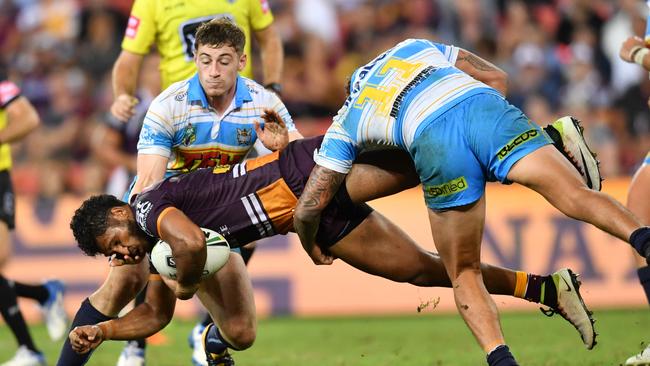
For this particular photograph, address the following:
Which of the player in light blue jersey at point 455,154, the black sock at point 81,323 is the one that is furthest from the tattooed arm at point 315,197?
the black sock at point 81,323

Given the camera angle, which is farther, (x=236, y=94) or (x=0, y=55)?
(x=0, y=55)

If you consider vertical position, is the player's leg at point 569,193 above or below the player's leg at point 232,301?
above

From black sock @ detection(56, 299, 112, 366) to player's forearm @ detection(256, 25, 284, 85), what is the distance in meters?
2.55

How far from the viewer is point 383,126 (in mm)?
5863

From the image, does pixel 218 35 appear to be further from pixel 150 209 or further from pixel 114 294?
pixel 114 294

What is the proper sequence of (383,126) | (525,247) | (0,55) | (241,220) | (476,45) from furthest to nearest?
(0,55) < (476,45) < (525,247) < (241,220) < (383,126)

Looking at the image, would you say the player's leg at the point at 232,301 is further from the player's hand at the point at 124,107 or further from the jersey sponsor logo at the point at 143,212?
the player's hand at the point at 124,107

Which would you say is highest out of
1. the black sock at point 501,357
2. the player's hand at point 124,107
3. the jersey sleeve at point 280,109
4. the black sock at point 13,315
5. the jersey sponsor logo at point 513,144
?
the jersey sponsor logo at point 513,144

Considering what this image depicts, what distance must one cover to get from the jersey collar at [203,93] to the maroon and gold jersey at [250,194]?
1.69ft

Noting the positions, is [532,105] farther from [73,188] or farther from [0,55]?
[0,55]

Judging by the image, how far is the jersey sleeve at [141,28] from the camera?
26.8 ft

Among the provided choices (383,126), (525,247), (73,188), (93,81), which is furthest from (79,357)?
Answer: (93,81)

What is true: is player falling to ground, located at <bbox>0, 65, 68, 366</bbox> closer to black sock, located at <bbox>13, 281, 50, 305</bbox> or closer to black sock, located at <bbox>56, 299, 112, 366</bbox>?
black sock, located at <bbox>13, 281, 50, 305</bbox>

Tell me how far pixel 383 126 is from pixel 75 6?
11112 mm
